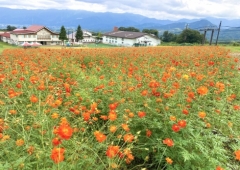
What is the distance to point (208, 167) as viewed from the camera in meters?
1.97

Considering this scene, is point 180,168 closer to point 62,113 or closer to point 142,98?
point 142,98

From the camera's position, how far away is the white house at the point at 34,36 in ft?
168

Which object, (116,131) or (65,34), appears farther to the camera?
(65,34)

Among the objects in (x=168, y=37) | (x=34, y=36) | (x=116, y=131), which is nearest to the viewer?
(x=116, y=131)

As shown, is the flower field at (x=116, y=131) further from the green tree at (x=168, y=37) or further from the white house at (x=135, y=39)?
the green tree at (x=168, y=37)

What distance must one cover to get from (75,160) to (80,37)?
62907 mm

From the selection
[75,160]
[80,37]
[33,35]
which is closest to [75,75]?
[75,160]

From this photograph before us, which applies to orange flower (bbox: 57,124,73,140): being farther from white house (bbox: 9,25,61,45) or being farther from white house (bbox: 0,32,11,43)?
white house (bbox: 0,32,11,43)

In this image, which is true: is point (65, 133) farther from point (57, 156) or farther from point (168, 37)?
point (168, 37)

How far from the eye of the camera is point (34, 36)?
53.4 m

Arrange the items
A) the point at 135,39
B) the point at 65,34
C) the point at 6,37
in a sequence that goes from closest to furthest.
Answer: the point at 65,34 < the point at 6,37 < the point at 135,39

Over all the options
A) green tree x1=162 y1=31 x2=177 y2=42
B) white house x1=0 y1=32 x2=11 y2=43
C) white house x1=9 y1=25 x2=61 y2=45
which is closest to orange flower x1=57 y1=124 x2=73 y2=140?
white house x1=9 y1=25 x2=61 y2=45

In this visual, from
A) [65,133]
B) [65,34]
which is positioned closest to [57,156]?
[65,133]

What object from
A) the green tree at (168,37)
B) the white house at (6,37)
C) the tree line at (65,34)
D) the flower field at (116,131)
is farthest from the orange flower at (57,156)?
the green tree at (168,37)
